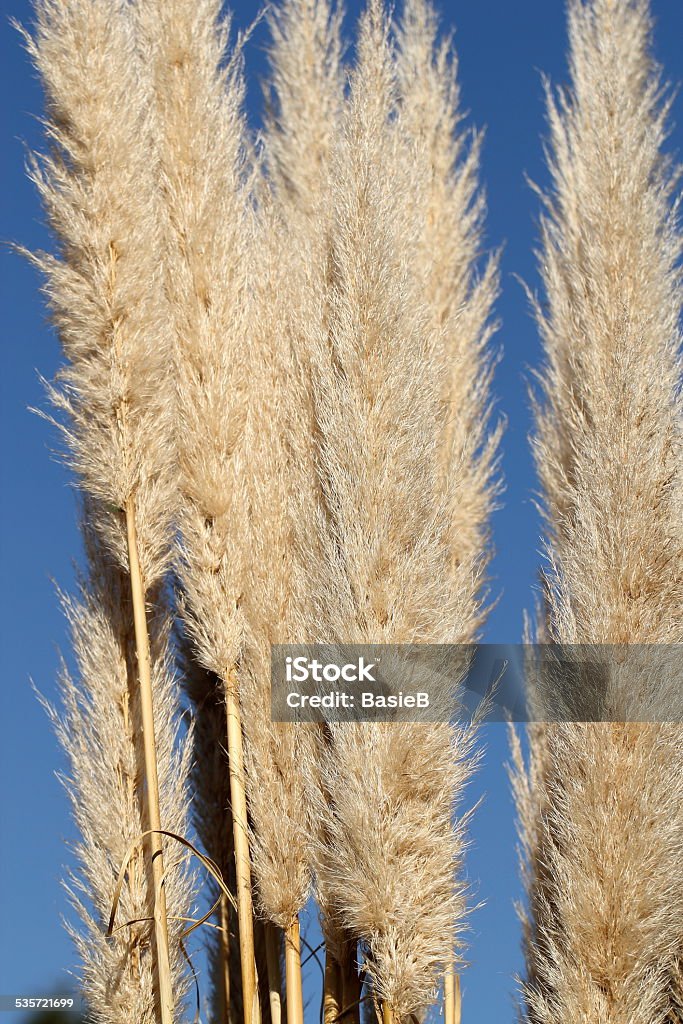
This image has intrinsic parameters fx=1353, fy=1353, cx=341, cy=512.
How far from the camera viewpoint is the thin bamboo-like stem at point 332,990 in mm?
3520

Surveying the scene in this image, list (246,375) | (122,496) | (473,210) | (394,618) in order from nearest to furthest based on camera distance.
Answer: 1. (394,618)
2. (122,496)
3. (246,375)
4. (473,210)

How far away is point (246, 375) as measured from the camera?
148 inches

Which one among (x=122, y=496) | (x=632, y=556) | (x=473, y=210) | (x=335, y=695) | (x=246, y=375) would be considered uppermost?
(x=473, y=210)

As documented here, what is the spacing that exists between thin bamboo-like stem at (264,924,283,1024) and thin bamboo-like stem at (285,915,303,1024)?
13 cm

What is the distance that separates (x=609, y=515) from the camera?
11.6ft

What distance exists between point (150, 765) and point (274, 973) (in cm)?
71

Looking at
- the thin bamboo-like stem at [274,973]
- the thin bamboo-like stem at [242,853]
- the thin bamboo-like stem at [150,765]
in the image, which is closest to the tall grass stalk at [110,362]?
the thin bamboo-like stem at [150,765]

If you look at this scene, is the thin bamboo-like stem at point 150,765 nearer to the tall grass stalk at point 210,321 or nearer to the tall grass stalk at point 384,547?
the tall grass stalk at point 210,321

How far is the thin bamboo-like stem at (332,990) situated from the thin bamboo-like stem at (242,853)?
0.65 feet

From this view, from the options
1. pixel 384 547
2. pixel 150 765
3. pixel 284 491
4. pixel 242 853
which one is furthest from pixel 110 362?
pixel 242 853

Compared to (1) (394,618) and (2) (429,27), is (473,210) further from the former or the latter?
(1) (394,618)

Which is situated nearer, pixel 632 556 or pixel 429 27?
pixel 632 556

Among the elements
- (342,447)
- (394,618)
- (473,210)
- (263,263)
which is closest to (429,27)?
(473,210)

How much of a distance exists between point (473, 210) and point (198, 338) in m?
1.27
